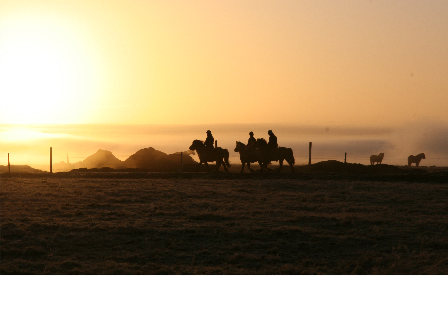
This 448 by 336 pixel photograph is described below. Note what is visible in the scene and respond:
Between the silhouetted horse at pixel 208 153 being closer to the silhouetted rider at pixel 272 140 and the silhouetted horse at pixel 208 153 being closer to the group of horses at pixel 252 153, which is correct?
the group of horses at pixel 252 153

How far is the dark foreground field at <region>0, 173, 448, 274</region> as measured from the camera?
26.6ft

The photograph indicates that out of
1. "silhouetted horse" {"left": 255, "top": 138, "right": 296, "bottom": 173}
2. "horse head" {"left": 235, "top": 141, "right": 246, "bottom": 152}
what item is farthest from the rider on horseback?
"silhouetted horse" {"left": 255, "top": 138, "right": 296, "bottom": 173}

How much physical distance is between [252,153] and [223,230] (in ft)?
50.1

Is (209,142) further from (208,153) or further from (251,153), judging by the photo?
(251,153)

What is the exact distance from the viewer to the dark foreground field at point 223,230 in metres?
8.12

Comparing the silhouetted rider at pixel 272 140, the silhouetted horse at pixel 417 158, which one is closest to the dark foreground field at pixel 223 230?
the silhouetted rider at pixel 272 140

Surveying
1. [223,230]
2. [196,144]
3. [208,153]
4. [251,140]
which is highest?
[251,140]

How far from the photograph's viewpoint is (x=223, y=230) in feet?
35.1

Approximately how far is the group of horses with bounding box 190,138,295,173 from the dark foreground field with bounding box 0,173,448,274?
705 cm

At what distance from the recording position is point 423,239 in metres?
9.91

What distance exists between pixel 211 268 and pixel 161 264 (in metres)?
0.93

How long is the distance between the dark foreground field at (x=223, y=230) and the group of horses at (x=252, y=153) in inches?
278

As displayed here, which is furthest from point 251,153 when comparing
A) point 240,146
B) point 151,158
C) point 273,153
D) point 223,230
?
point 151,158

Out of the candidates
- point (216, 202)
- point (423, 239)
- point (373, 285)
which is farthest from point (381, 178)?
point (373, 285)
